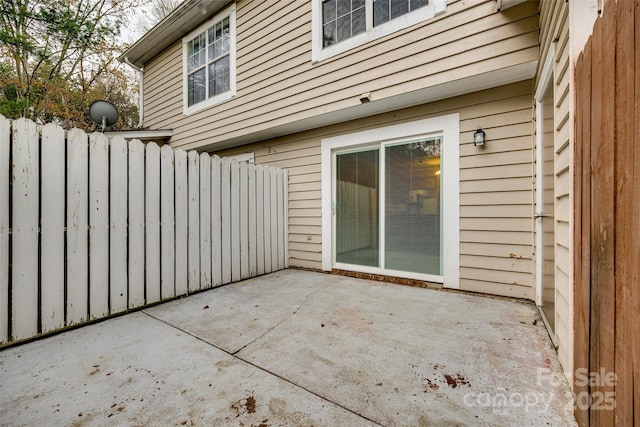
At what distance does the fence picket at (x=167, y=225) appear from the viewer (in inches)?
118

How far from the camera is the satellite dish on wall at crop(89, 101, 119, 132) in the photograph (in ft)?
17.5

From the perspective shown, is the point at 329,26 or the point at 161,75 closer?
the point at 329,26

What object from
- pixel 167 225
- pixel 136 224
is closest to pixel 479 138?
pixel 167 225

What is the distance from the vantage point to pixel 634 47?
738mm

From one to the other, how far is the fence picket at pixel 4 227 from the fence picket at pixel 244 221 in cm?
225

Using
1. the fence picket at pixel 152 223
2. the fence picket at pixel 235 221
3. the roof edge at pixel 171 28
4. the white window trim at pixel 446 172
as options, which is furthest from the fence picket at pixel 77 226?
the roof edge at pixel 171 28

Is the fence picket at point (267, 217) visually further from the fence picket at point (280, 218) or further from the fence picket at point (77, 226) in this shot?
the fence picket at point (77, 226)

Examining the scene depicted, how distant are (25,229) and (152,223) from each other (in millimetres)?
956

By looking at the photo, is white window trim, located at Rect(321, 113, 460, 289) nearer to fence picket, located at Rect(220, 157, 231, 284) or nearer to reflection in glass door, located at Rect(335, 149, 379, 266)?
reflection in glass door, located at Rect(335, 149, 379, 266)

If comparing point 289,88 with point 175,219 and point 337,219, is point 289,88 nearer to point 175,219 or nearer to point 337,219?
point 337,219

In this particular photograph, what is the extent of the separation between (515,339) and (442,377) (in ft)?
2.90

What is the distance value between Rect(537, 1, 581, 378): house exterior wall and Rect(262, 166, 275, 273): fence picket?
3.57 metres

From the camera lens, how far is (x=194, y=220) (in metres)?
3.32

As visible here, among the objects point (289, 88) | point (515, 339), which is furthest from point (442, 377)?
point (289, 88)
